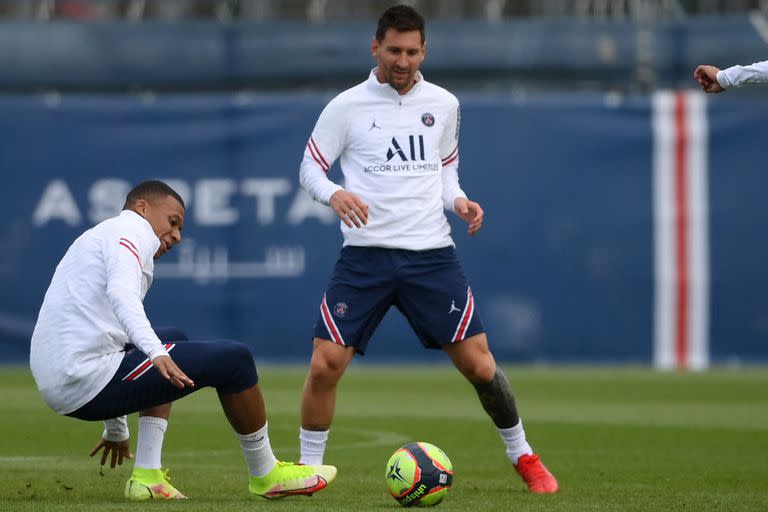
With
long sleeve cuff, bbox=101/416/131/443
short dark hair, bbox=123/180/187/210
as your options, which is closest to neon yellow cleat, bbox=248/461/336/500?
long sleeve cuff, bbox=101/416/131/443

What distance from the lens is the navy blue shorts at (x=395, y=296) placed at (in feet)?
23.8

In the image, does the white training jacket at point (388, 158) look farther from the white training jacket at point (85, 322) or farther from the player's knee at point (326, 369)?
the white training jacket at point (85, 322)

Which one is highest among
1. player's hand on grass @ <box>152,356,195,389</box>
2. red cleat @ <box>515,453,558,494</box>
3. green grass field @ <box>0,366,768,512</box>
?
player's hand on grass @ <box>152,356,195,389</box>

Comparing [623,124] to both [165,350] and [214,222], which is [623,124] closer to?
[214,222]

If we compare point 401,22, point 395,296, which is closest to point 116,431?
point 395,296

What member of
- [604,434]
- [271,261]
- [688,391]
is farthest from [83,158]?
[604,434]

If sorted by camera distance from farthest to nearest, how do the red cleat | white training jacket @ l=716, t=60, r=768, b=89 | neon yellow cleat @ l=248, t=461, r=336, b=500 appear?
the red cleat, white training jacket @ l=716, t=60, r=768, b=89, neon yellow cleat @ l=248, t=461, r=336, b=500

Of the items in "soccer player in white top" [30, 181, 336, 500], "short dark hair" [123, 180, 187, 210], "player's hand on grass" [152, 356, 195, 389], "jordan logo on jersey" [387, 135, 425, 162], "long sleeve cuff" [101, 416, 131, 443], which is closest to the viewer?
"player's hand on grass" [152, 356, 195, 389]

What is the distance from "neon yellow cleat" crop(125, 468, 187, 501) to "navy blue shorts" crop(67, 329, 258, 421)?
0.35 m

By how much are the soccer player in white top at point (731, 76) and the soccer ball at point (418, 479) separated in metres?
2.32

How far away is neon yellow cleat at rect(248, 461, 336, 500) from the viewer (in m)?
6.81

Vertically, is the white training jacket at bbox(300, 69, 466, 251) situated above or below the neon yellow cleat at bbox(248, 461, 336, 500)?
above

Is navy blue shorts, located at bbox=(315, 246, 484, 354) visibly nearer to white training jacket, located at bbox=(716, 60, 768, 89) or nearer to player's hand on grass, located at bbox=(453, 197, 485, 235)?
player's hand on grass, located at bbox=(453, 197, 485, 235)

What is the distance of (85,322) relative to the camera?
21.0 ft
